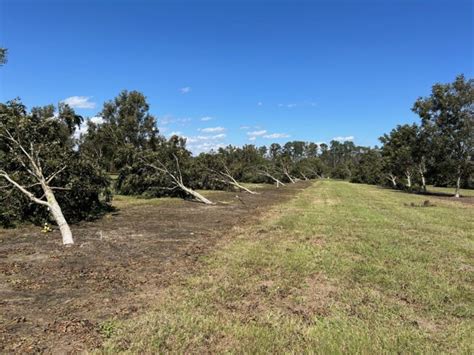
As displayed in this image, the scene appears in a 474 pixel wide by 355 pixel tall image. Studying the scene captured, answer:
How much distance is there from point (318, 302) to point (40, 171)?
31.6ft

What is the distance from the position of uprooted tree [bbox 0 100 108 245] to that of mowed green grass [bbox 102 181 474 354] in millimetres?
6361

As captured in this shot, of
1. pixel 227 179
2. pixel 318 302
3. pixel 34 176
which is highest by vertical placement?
pixel 227 179

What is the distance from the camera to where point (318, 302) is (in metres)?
5.00

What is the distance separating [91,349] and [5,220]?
9312 mm

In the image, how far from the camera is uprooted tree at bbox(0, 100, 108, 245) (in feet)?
36.2

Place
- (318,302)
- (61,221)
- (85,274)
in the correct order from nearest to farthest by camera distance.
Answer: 1. (318,302)
2. (85,274)
3. (61,221)

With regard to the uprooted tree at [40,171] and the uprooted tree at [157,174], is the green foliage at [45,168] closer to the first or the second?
the uprooted tree at [40,171]

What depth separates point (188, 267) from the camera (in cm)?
683

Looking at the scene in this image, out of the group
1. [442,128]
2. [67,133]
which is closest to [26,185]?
[67,133]

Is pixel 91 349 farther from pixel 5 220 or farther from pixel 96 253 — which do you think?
pixel 5 220

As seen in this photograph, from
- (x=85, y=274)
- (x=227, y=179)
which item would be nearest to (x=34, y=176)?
(x=85, y=274)

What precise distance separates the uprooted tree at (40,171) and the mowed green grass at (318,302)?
636cm

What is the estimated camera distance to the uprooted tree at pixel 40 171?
1105 cm

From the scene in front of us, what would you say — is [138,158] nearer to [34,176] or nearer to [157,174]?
[157,174]
